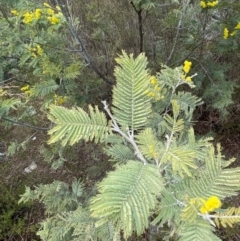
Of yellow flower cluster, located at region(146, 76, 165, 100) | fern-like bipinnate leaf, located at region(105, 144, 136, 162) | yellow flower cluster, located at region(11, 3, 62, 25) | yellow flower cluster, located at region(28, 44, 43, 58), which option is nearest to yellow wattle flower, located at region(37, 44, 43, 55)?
yellow flower cluster, located at region(28, 44, 43, 58)

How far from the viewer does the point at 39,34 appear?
229 cm

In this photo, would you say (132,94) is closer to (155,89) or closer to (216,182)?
(216,182)

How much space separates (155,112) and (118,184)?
0.91 meters

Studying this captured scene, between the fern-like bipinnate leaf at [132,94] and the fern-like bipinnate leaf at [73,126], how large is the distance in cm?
6

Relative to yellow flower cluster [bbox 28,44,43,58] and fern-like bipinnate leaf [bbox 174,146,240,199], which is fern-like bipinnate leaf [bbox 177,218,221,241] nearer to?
fern-like bipinnate leaf [bbox 174,146,240,199]

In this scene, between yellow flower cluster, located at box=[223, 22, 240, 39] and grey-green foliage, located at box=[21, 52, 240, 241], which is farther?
yellow flower cluster, located at box=[223, 22, 240, 39]

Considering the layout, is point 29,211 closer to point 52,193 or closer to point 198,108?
point 52,193

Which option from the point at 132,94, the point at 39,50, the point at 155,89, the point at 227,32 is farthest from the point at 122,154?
the point at 227,32

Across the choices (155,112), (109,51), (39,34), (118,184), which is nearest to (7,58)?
(39,34)

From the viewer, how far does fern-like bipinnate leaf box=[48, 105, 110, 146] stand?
979 mm

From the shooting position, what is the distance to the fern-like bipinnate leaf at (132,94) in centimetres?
104

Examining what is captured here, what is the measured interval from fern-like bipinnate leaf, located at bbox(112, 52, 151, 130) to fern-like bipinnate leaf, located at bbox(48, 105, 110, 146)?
63mm

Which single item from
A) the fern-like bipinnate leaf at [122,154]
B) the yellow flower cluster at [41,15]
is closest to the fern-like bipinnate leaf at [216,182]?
the fern-like bipinnate leaf at [122,154]

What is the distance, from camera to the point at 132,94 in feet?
3.40
